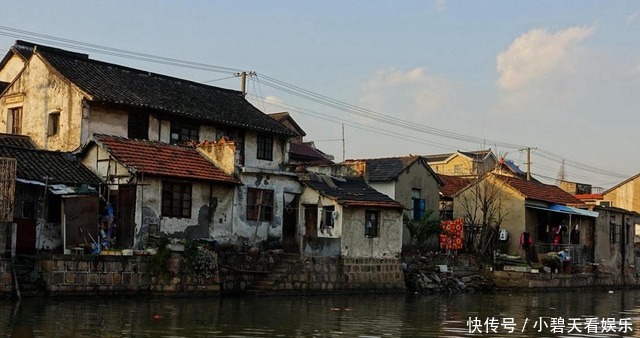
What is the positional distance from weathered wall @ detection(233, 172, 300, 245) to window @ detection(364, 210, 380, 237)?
114 inches

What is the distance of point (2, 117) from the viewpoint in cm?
3762

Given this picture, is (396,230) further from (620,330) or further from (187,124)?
(620,330)

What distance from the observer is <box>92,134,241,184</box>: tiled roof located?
1159 inches

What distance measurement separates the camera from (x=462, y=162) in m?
74.4

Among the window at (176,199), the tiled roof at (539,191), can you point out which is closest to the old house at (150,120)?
the window at (176,199)

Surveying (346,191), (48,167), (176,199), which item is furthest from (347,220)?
(48,167)

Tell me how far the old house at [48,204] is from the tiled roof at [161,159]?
1.52 metres

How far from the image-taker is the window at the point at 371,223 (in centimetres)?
3425

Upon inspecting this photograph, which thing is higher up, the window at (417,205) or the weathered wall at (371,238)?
the window at (417,205)

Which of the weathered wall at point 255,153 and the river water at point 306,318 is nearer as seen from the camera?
the river water at point 306,318

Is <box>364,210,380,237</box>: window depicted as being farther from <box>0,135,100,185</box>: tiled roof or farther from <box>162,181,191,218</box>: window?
<box>0,135,100,185</box>: tiled roof

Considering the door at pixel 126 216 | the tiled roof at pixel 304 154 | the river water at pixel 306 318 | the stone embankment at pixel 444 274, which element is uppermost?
the tiled roof at pixel 304 154

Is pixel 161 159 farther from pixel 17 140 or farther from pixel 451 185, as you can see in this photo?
pixel 451 185

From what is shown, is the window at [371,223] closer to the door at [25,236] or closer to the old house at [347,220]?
the old house at [347,220]
